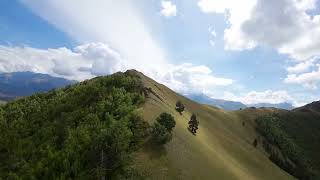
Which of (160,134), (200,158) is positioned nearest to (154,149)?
(160,134)

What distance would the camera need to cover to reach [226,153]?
8419 centimetres

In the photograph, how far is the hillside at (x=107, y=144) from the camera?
51.1 meters

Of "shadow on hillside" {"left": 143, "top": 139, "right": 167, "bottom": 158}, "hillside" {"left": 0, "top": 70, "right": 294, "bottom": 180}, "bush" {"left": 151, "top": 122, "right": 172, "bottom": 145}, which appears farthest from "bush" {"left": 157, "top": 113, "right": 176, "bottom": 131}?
"shadow on hillside" {"left": 143, "top": 139, "right": 167, "bottom": 158}

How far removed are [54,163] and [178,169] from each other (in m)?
18.5

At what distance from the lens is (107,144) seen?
50500 mm

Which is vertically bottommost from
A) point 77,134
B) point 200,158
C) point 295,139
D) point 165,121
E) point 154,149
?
point 200,158

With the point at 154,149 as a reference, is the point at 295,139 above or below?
above

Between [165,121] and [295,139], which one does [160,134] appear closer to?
[165,121]

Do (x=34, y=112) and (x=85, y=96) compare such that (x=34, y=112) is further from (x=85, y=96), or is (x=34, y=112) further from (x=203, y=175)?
(x=203, y=175)

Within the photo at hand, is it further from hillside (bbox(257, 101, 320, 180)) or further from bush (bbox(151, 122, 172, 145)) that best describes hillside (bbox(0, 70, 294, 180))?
hillside (bbox(257, 101, 320, 180))

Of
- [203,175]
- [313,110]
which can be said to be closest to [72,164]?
[203,175]

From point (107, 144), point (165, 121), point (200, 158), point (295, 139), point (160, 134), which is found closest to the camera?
point (107, 144)

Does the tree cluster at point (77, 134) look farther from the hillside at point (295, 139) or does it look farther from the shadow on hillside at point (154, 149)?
the hillside at point (295, 139)

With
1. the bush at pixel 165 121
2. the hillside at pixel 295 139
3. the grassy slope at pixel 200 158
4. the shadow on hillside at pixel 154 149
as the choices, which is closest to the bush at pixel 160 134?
the shadow on hillside at pixel 154 149
